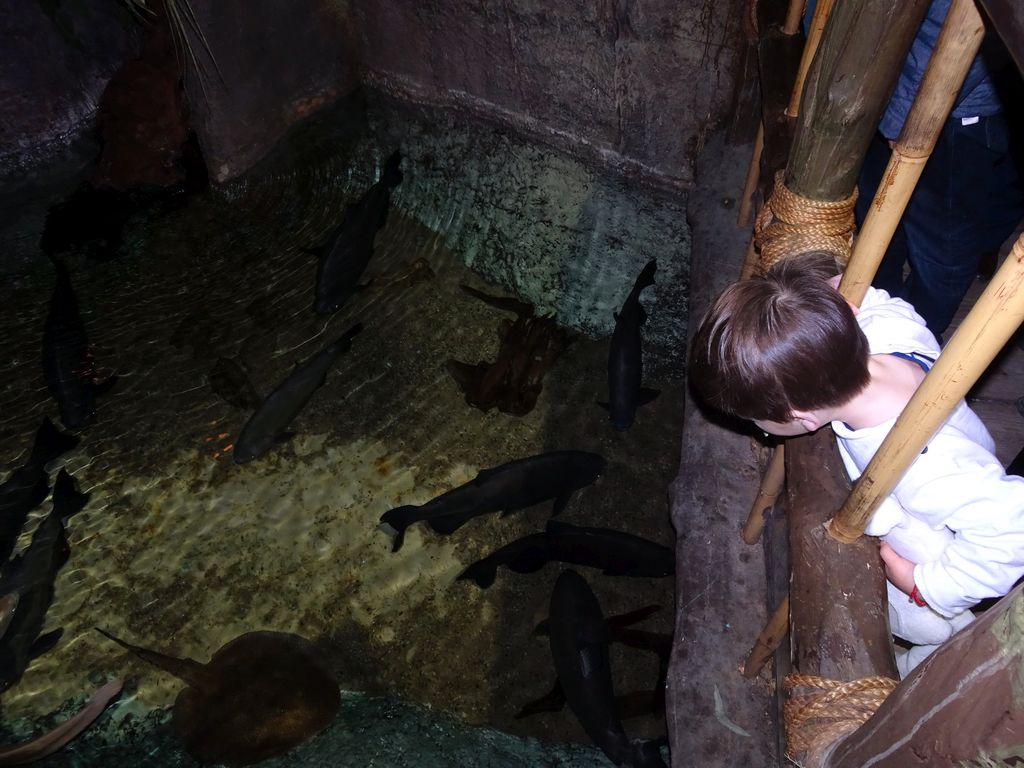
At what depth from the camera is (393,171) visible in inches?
252

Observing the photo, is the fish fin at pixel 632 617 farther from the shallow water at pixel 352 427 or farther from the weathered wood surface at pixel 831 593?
the weathered wood surface at pixel 831 593

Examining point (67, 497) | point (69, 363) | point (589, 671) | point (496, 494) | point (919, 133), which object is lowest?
point (589, 671)

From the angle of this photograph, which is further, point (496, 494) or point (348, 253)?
point (348, 253)

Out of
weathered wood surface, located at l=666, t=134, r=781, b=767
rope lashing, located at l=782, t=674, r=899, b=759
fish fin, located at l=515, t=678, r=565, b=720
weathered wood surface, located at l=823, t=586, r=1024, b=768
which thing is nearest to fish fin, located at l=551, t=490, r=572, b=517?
fish fin, located at l=515, t=678, r=565, b=720

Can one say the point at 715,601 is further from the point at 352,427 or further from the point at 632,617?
the point at 352,427

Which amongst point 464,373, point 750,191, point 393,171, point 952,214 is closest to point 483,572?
point 464,373

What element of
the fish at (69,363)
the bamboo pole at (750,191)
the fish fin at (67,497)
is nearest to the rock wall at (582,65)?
the bamboo pole at (750,191)

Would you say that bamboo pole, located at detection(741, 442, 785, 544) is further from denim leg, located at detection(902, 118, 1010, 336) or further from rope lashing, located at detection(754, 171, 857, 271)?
denim leg, located at detection(902, 118, 1010, 336)

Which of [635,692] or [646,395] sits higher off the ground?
[646,395]

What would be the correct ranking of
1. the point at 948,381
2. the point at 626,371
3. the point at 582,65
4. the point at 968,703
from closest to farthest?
the point at 968,703, the point at 948,381, the point at 626,371, the point at 582,65

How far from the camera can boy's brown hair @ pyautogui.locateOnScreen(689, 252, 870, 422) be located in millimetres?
1716

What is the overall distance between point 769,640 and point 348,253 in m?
4.31

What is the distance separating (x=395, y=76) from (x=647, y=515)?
488 centimetres

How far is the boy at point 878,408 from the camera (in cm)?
165
